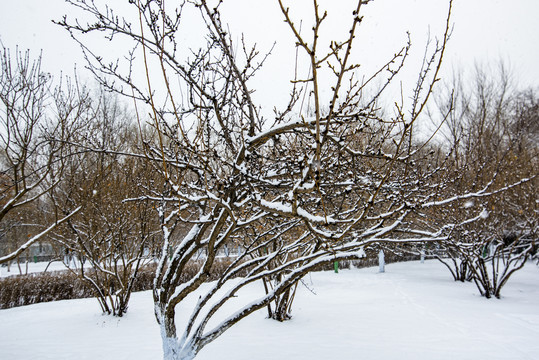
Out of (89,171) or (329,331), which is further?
(89,171)

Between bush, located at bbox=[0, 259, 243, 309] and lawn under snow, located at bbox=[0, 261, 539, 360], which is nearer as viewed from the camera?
lawn under snow, located at bbox=[0, 261, 539, 360]

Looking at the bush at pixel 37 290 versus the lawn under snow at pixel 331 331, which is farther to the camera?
the bush at pixel 37 290

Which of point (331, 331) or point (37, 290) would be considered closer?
→ point (331, 331)

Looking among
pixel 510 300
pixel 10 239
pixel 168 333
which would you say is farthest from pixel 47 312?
pixel 10 239

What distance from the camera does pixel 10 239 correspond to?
18156 millimetres

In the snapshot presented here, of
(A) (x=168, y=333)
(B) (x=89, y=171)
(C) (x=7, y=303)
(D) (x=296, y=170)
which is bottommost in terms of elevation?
(C) (x=7, y=303)

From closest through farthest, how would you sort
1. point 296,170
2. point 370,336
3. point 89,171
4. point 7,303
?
point 296,170
point 370,336
point 89,171
point 7,303

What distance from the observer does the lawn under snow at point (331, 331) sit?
3.98 m

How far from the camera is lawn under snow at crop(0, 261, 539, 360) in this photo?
13.1 ft

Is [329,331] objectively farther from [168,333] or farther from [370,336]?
[168,333]

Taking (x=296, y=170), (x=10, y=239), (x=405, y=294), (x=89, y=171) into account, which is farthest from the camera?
(x=10, y=239)

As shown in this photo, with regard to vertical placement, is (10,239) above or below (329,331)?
above

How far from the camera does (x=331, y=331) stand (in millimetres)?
4789

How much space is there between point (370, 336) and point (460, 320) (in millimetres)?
2007
